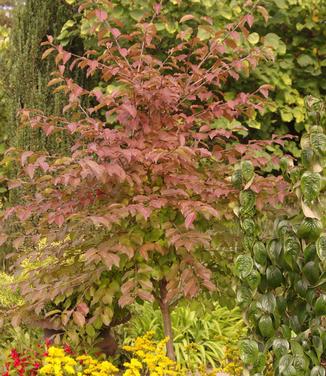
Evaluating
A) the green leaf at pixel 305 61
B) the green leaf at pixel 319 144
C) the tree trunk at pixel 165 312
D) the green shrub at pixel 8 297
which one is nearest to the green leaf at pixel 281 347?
the green leaf at pixel 319 144

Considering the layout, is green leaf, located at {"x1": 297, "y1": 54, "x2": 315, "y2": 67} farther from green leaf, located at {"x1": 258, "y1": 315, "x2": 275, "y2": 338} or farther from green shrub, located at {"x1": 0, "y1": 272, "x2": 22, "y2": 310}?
green leaf, located at {"x1": 258, "y1": 315, "x2": 275, "y2": 338}

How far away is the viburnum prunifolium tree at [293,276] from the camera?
2.36 m

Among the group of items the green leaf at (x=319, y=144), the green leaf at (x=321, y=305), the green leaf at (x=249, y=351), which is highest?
the green leaf at (x=319, y=144)

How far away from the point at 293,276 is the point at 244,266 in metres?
0.23

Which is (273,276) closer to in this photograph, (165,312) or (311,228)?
(311,228)

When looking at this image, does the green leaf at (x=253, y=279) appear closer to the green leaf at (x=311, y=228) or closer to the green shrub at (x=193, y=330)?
the green leaf at (x=311, y=228)

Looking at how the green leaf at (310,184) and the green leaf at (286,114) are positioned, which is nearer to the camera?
the green leaf at (310,184)

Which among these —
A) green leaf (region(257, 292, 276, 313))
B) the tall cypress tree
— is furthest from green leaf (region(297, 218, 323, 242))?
the tall cypress tree

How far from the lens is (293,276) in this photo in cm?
Answer: 253

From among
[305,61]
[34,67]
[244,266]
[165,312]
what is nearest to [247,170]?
[244,266]

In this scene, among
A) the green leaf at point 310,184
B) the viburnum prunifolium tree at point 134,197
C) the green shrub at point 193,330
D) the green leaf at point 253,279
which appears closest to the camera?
the green leaf at point 310,184

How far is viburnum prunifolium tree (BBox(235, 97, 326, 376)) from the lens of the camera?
2.36 meters

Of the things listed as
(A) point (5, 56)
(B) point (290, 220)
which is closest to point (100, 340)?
(B) point (290, 220)

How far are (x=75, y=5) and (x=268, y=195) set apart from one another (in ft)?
13.1
